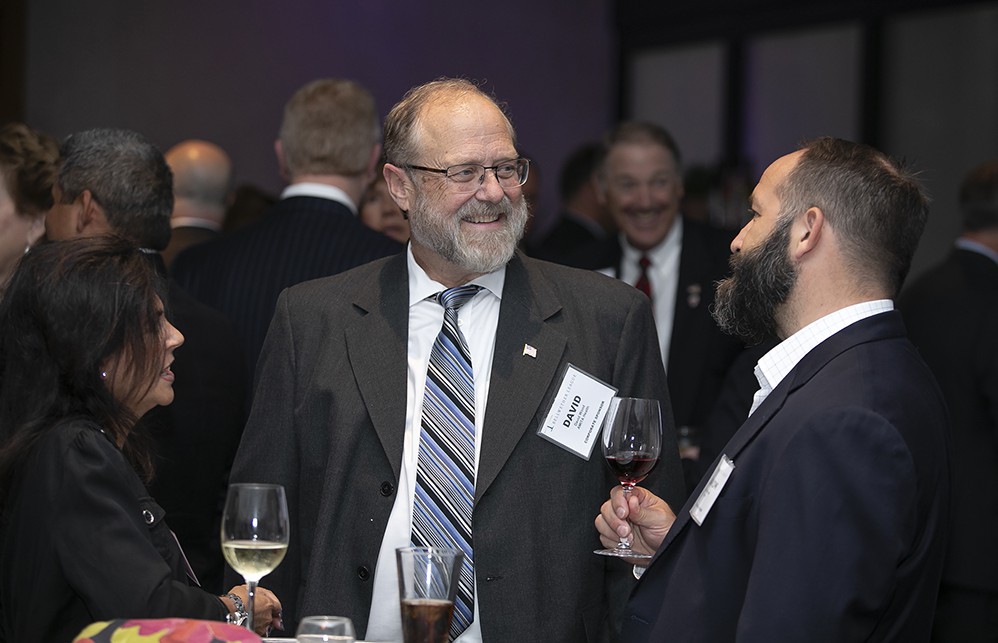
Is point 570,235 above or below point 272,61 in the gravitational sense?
below

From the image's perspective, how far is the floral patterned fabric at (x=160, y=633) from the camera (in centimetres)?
177

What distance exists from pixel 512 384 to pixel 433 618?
91cm

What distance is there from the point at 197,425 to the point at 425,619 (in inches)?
64.5

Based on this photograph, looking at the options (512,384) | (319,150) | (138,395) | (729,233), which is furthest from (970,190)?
(138,395)

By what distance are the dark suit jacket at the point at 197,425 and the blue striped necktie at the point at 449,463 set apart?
847 millimetres

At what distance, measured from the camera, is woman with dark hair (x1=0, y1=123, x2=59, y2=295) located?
139 inches

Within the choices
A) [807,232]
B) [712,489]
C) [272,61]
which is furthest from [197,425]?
[272,61]

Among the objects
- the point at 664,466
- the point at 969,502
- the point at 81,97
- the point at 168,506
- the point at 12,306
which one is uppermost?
the point at 81,97

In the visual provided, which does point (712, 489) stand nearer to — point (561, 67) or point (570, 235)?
point (570, 235)

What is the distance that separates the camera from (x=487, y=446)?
2.70 metres

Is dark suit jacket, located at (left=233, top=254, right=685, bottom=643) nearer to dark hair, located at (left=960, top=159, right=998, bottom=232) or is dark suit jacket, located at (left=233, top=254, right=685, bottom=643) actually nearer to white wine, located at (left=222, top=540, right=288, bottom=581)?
white wine, located at (left=222, top=540, right=288, bottom=581)

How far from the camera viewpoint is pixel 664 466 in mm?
2787

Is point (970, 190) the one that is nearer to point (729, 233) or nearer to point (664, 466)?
point (729, 233)

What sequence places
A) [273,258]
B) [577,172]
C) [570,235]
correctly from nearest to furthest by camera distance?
1. [273,258]
2. [570,235]
3. [577,172]
